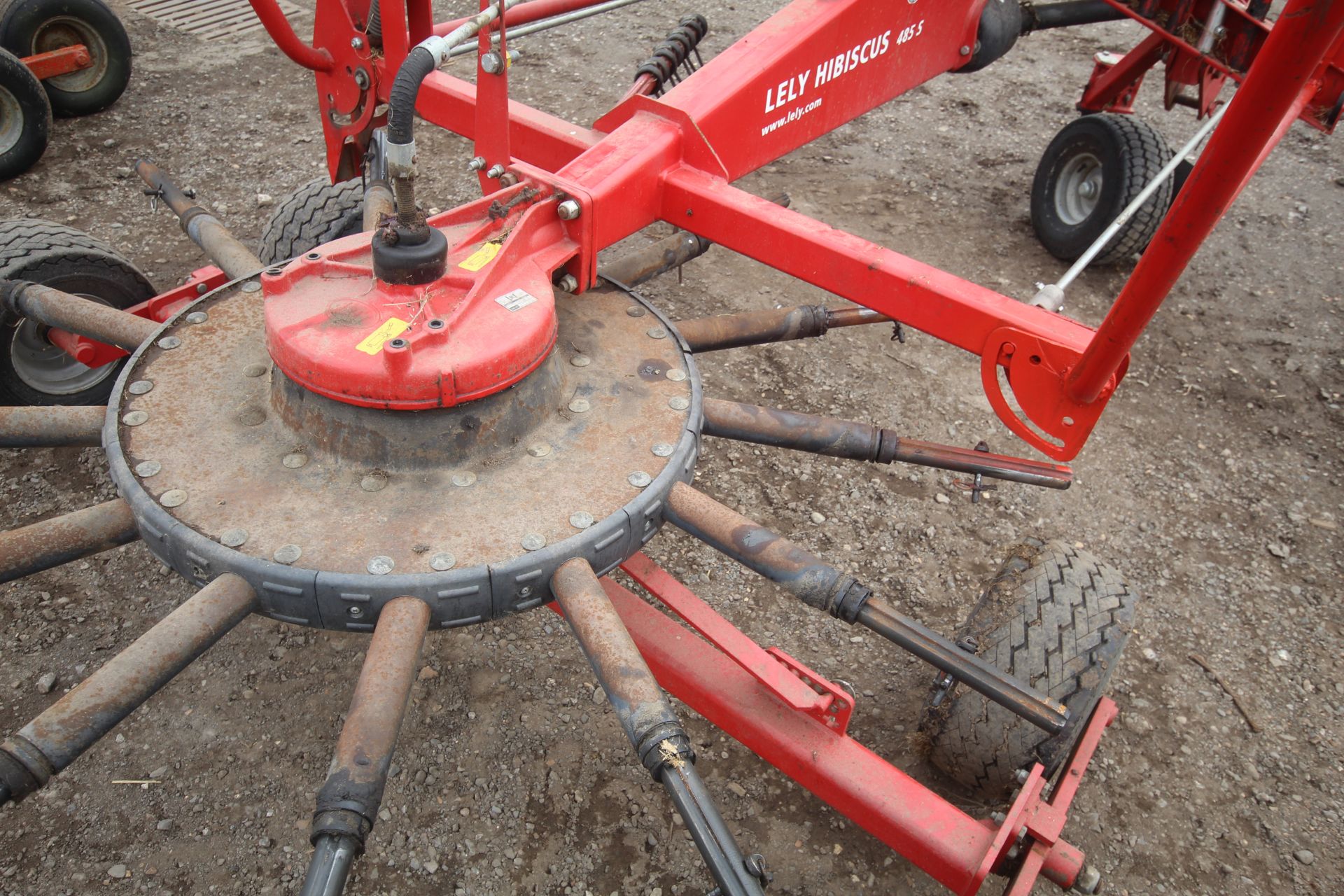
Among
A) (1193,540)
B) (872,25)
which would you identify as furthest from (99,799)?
(1193,540)

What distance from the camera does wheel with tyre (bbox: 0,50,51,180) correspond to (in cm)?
449

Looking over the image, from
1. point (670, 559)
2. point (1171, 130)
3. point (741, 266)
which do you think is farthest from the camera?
point (1171, 130)

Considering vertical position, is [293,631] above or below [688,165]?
below

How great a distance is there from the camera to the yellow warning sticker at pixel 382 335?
1856mm

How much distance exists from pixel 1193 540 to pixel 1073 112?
3.72 m

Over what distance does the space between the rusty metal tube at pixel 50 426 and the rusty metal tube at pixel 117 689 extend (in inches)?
23.4

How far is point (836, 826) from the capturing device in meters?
2.58

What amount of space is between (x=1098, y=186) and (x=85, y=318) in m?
4.34

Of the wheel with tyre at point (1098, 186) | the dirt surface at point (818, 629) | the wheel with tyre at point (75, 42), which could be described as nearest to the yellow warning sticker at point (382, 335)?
the dirt surface at point (818, 629)

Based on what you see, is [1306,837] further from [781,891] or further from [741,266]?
[741,266]

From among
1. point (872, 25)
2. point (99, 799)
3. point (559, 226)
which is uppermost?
point (872, 25)

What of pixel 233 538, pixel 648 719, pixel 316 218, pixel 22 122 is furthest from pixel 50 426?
pixel 22 122

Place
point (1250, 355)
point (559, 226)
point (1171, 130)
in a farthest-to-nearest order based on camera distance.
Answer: point (1171, 130) < point (1250, 355) < point (559, 226)

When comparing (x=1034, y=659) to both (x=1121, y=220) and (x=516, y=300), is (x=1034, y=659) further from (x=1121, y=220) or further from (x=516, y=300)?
(x=1121, y=220)
